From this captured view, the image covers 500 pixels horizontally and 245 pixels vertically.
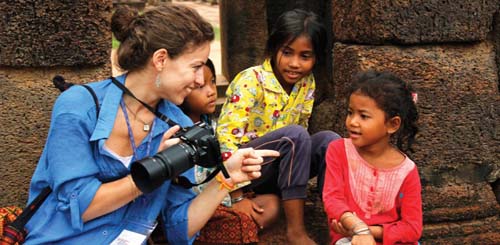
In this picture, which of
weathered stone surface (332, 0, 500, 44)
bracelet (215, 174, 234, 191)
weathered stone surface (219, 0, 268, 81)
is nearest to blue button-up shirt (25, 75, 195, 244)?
bracelet (215, 174, 234, 191)

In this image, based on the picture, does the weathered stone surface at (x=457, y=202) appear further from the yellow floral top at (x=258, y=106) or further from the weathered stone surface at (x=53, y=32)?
the weathered stone surface at (x=53, y=32)

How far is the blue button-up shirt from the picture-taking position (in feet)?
7.29

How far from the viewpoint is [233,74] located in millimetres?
5172

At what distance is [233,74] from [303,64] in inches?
79.4

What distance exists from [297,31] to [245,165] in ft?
3.63

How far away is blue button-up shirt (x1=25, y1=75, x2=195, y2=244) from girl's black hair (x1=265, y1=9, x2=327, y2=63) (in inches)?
39.6

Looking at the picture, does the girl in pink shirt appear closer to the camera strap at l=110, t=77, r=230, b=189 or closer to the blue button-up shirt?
the camera strap at l=110, t=77, r=230, b=189

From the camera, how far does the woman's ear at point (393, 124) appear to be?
8.69 ft

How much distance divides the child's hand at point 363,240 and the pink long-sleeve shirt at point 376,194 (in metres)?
0.08

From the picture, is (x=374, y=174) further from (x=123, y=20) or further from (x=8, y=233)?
(x=8, y=233)

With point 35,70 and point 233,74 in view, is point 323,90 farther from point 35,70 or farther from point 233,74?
point 35,70

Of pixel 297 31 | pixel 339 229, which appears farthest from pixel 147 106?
pixel 297 31

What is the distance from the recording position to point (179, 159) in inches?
83.8

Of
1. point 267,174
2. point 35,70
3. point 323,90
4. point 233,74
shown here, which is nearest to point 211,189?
point 267,174
